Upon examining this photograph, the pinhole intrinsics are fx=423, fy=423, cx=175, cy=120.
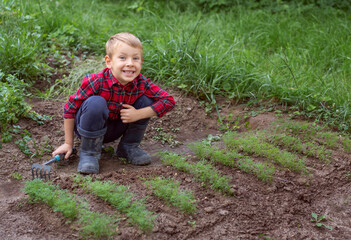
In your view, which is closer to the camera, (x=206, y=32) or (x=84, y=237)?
(x=84, y=237)

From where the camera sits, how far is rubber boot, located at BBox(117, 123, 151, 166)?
11.1 feet

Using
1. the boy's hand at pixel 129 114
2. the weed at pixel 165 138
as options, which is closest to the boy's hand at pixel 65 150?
the boy's hand at pixel 129 114

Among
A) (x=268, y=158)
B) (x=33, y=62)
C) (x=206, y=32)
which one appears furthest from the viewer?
(x=206, y=32)

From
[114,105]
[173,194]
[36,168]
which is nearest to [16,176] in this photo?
[36,168]

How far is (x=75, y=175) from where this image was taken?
120 inches

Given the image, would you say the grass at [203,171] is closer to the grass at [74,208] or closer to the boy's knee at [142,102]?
the boy's knee at [142,102]

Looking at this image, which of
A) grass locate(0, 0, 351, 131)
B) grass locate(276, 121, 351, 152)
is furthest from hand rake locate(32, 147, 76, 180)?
grass locate(276, 121, 351, 152)

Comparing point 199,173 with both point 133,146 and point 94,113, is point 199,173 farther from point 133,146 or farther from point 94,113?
point 94,113

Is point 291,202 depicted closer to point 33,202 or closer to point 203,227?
point 203,227

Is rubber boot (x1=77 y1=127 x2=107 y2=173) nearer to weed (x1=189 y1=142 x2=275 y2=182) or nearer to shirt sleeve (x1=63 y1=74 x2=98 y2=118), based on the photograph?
shirt sleeve (x1=63 y1=74 x2=98 y2=118)

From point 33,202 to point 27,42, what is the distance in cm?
232

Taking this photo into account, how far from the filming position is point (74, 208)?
260 centimetres

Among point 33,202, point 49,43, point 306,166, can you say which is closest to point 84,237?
point 33,202

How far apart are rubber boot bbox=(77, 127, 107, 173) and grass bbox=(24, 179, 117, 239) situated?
323 mm
